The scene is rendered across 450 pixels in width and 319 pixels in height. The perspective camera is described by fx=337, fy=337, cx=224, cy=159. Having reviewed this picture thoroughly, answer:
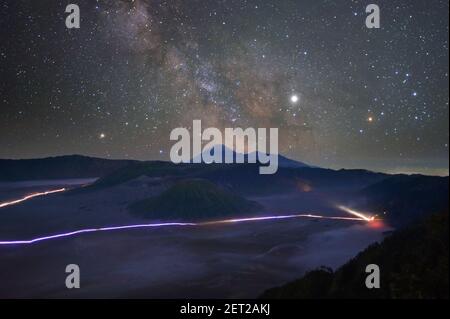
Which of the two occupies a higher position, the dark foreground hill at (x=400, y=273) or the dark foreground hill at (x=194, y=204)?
the dark foreground hill at (x=194, y=204)

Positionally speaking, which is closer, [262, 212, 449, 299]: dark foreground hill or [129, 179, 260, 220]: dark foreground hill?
[262, 212, 449, 299]: dark foreground hill

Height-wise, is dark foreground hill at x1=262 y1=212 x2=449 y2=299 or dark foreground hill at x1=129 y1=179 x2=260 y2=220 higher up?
dark foreground hill at x1=129 y1=179 x2=260 y2=220

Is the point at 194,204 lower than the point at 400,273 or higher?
higher

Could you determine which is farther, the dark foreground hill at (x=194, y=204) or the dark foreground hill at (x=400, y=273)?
the dark foreground hill at (x=194, y=204)

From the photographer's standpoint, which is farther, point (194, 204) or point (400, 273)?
point (194, 204)
